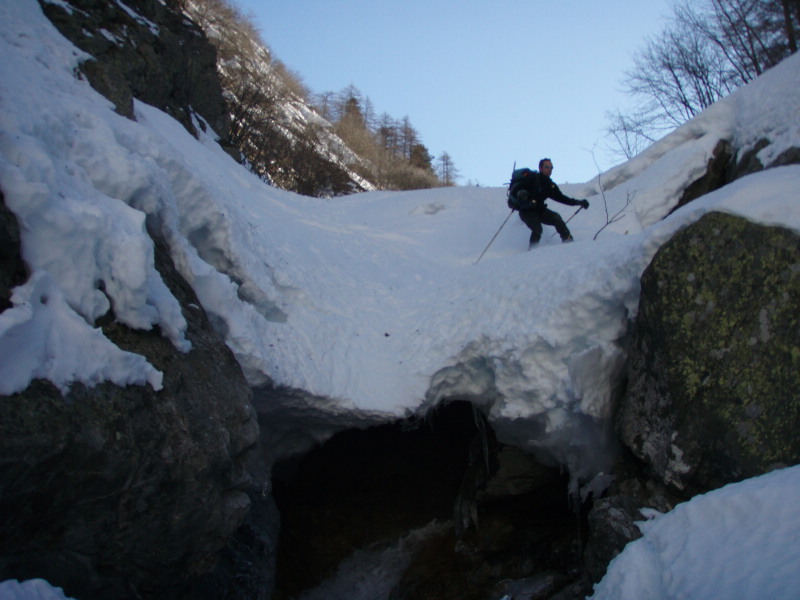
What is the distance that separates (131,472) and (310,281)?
Result: 392 centimetres

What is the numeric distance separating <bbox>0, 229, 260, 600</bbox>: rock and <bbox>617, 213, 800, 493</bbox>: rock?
3.53 meters

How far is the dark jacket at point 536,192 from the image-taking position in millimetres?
8445

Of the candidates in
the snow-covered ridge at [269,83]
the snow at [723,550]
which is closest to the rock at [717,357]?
the snow at [723,550]

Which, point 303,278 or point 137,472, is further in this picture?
point 303,278

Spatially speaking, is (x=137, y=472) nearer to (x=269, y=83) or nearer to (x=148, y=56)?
(x=148, y=56)

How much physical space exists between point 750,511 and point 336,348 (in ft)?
13.8

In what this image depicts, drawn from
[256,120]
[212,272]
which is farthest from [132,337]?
[256,120]

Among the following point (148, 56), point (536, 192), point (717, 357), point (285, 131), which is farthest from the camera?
point (285, 131)

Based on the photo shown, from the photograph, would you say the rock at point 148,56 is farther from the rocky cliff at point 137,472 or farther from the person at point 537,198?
the person at point 537,198

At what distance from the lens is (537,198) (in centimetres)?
846

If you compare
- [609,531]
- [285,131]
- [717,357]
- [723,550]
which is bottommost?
[609,531]

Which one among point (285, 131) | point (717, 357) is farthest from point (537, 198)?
point (285, 131)

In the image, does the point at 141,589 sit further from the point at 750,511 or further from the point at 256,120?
the point at 256,120

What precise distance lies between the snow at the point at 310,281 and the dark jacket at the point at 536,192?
811 millimetres
